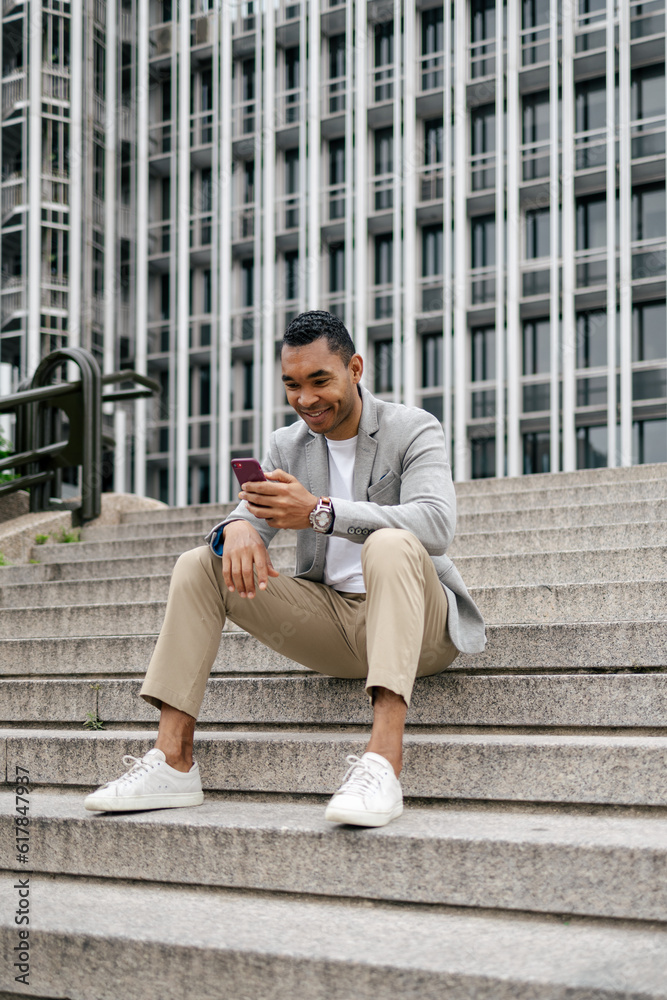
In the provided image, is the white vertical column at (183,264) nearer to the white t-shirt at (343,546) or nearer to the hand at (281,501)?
the white t-shirt at (343,546)

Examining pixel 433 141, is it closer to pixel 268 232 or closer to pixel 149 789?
pixel 268 232

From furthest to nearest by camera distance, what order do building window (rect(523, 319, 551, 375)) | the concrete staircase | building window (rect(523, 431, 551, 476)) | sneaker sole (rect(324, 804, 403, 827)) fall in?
building window (rect(523, 319, 551, 375))
building window (rect(523, 431, 551, 476))
sneaker sole (rect(324, 804, 403, 827))
the concrete staircase

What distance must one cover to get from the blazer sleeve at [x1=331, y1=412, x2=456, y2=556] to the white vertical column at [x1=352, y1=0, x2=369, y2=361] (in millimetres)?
19627

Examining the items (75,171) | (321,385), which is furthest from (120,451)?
(321,385)

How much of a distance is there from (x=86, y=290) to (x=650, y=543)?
23.6 metres

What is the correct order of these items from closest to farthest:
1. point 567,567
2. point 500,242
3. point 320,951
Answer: point 320,951, point 567,567, point 500,242

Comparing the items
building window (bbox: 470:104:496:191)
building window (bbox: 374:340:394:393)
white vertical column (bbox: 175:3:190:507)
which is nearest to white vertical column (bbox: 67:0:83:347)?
white vertical column (bbox: 175:3:190:507)

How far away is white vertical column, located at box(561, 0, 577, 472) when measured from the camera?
65.8ft

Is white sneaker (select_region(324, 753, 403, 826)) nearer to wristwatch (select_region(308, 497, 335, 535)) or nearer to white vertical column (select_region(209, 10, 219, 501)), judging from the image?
wristwatch (select_region(308, 497, 335, 535))

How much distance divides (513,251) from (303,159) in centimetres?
593

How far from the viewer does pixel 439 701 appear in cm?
256

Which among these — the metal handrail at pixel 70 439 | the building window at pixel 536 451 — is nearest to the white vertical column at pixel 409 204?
the building window at pixel 536 451

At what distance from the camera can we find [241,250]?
23984 mm

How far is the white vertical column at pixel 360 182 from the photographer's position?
72.5ft
